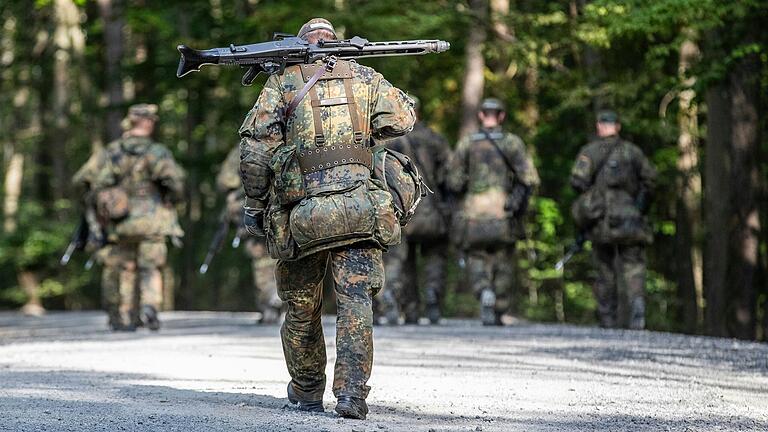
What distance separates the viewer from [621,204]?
1830 centimetres

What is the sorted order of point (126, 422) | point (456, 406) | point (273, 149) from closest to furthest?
point (126, 422) < point (273, 149) < point (456, 406)

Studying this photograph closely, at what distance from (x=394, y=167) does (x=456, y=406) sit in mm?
1488

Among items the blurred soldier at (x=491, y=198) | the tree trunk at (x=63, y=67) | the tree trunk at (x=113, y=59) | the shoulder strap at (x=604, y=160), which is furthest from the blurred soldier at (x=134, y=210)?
the tree trunk at (x=63, y=67)

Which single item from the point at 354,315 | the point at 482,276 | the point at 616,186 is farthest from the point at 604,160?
the point at 354,315

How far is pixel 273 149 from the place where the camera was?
883cm

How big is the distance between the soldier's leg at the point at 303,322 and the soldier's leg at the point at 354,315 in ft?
0.68

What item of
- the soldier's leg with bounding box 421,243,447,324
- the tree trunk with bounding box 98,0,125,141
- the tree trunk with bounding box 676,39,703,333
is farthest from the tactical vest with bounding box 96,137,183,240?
the tree trunk with bounding box 98,0,125,141

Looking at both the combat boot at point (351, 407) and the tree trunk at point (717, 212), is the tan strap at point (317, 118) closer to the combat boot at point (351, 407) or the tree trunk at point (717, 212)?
the combat boot at point (351, 407)

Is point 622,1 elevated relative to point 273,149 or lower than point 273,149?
elevated

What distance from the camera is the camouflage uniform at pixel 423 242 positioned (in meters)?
18.5

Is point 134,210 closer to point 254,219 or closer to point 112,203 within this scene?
point 112,203

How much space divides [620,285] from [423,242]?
2.36 metres

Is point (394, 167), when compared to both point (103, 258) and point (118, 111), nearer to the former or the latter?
point (103, 258)

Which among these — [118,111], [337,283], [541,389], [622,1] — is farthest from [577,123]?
[337,283]
